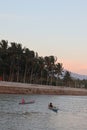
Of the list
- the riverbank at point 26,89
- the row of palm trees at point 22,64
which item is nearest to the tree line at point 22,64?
the row of palm trees at point 22,64

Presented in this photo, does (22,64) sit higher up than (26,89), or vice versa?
(22,64)

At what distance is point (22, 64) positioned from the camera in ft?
514

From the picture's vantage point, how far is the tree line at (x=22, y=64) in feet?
491

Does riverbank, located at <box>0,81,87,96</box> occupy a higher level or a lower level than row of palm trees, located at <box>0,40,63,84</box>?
lower

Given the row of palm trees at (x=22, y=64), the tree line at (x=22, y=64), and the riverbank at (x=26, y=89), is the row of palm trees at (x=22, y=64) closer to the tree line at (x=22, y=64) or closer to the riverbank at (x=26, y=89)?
the tree line at (x=22, y=64)

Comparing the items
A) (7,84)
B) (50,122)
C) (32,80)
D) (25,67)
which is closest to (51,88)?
(25,67)

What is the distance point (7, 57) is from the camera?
14988cm

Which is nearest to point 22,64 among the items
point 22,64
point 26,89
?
point 22,64

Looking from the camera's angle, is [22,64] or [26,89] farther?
[22,64]

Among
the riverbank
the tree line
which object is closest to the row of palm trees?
the tree line

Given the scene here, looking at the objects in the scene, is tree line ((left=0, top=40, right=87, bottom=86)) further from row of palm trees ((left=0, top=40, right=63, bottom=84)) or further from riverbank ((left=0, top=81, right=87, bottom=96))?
riverbank ((left=0, top=81, right=87, bottom=96))

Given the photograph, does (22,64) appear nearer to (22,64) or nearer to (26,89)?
(22,64)

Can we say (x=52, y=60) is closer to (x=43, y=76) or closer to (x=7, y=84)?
(x=43, y=76)

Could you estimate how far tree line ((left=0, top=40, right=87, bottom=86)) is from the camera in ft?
491
